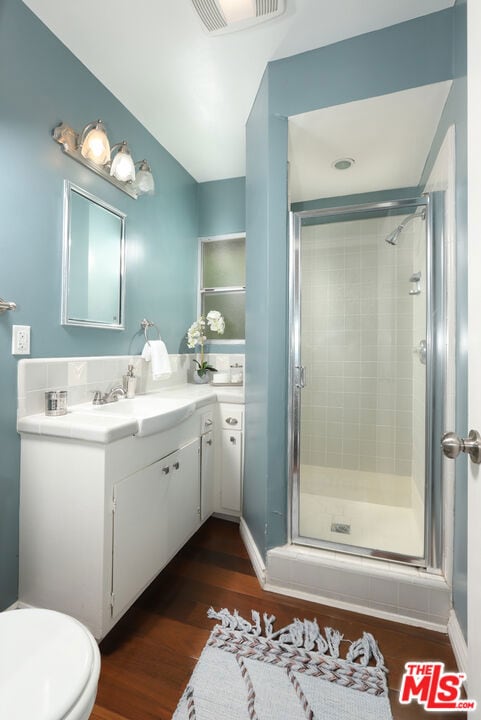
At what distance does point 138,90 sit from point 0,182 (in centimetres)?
107

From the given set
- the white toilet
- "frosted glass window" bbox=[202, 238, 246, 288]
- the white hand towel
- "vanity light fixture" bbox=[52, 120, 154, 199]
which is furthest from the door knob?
"frosted glass window" bbox=[202, 238, 246, 288]

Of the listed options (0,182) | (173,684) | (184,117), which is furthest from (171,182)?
(173,684)

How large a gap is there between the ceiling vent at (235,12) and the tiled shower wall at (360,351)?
954 mm

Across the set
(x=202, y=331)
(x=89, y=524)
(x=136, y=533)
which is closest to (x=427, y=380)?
(x=136, y=533)

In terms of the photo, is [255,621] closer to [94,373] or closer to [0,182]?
[94,373]

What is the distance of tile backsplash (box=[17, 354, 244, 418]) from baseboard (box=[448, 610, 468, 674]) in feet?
6.21

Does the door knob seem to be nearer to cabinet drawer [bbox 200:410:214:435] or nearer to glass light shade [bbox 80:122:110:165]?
cabinet drawer [bbox 200:410:214:435]

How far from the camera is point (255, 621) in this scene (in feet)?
4.57

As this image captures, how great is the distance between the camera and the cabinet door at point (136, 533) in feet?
4.20

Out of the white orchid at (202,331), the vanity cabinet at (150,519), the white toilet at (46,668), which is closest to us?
the white toilet at (46,668)

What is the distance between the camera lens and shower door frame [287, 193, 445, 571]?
4.97 ft

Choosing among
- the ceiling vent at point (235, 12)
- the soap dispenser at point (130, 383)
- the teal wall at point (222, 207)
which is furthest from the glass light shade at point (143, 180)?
the soap dispenser at point (130, 383)

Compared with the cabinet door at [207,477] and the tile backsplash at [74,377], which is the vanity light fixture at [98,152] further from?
the cabinet door at [207,477]

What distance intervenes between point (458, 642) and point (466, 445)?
1145mm
